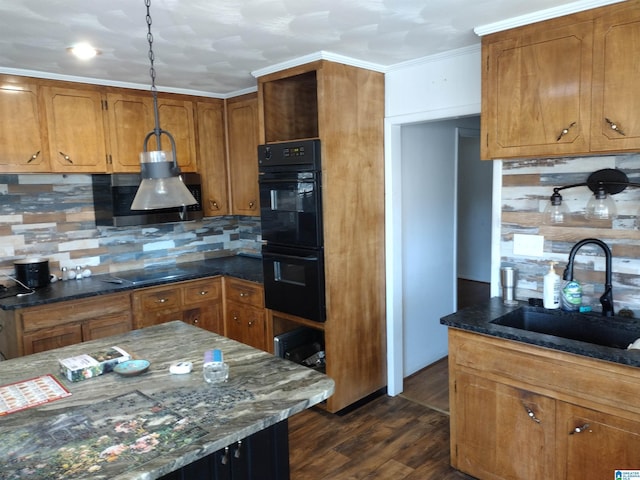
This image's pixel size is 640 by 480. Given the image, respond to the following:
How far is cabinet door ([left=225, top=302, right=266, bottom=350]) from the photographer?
12.2ft

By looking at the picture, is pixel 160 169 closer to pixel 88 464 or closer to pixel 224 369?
pixel 224 369

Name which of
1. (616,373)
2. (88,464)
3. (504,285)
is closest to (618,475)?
(616,373)

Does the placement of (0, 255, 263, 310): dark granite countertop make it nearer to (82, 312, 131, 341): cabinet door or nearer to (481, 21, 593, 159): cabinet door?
(82, 312, 131, 341): cabinet door

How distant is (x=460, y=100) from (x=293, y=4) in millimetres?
1334

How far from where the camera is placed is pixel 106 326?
11.1 feet

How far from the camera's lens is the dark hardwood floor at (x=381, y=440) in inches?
105

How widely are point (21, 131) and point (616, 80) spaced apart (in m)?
3.43

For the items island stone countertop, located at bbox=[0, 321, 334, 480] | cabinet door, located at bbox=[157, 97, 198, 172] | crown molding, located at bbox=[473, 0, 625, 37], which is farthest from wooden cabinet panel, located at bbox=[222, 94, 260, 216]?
island stone countertop, located at bbox=[0, 321, 334, 480]

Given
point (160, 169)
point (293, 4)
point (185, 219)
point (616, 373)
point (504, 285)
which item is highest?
point (293, 4)

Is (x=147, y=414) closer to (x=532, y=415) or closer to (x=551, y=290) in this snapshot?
(x=532, y=415)

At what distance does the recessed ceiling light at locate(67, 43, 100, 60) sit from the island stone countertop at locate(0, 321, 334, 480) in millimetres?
1653

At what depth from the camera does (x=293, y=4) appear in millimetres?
2082

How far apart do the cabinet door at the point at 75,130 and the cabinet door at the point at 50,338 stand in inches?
43.0

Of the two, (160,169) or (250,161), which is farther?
(250,161)
